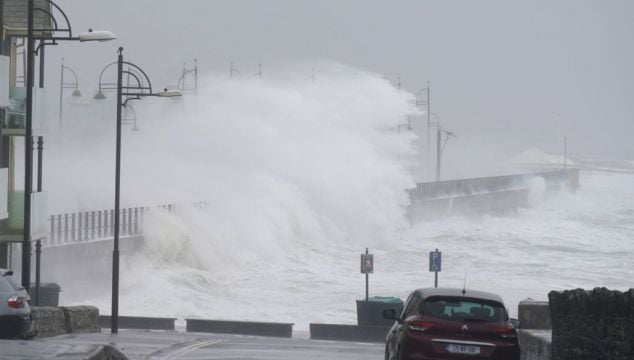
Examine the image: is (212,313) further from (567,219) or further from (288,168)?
(567,219)

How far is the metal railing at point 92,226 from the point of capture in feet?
155

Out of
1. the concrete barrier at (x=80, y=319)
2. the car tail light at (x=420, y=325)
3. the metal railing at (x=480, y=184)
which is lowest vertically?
the concrete barrier at (x=80, y=319)

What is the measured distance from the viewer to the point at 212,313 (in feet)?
143

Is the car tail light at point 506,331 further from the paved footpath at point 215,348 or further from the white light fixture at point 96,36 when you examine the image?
the white light fixture at point 96,36

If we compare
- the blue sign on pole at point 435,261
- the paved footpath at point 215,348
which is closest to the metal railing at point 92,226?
the blue sign on pole at point 435,261

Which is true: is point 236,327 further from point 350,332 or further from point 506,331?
→ point 506,331

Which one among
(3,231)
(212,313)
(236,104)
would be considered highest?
(236,104)

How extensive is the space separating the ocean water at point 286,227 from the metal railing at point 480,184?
2786 mm

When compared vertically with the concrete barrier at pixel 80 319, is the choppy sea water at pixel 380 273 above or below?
below

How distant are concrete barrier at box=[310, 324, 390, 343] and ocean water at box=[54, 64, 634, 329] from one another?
5892 mm

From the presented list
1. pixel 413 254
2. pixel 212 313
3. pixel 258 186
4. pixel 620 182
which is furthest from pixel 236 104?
pixel 620 182

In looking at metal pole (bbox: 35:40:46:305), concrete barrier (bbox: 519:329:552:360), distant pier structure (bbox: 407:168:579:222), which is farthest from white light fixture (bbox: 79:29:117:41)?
distant pier structure (bbox: 407:168:579:222)

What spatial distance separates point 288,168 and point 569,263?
22.5 metres

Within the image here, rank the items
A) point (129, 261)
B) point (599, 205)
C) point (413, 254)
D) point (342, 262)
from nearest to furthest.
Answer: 1. point (129, 261)
2. point (342, 262)
3. point (413, 254)
4. point (599, 205)
